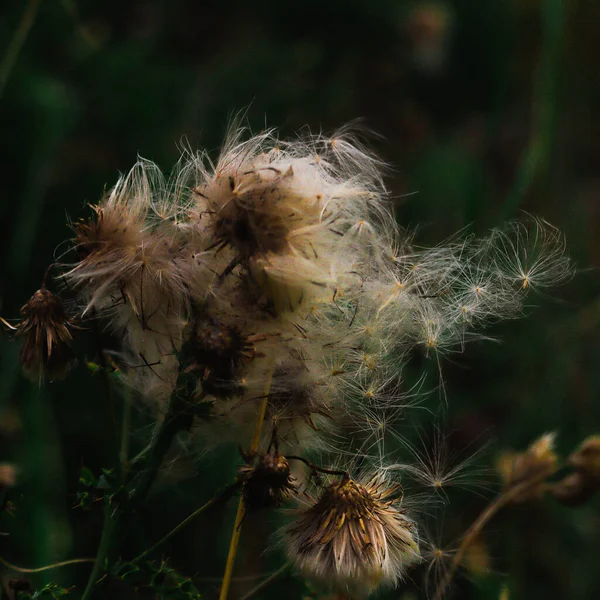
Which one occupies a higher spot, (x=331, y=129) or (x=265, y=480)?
(x=331, y=129)

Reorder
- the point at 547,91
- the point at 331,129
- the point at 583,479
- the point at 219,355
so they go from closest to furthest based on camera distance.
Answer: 1. the point at 219,355
2. the point at 583,479
3. the point at 547,91
4. the point at 331,129

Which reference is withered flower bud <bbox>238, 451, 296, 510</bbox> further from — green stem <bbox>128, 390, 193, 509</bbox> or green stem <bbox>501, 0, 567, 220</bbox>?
green stem <bbox>501, 0, 567, 220</bbox>

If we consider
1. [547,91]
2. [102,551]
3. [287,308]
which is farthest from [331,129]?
[102,551]

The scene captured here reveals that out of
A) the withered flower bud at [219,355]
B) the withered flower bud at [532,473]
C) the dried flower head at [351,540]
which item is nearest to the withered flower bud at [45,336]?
the withered flower bud at [219,355]

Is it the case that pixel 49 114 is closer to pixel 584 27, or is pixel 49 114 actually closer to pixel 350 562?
pixel 350 562

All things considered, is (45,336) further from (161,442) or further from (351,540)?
(351,540)

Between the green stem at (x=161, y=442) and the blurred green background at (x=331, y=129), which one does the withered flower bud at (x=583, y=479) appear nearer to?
the blurred green background at (x=331, y=129)

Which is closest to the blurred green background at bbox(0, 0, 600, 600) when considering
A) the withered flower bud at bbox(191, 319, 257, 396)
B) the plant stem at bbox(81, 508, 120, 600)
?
the plant stem at bbox(81, 508, 120, 600)
